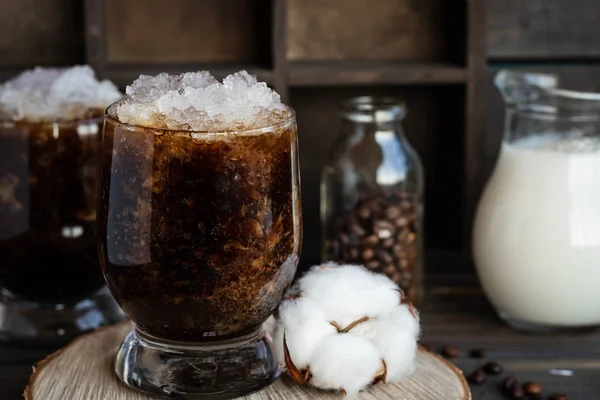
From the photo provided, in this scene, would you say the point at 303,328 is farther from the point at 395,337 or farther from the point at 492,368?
the point at 492,368

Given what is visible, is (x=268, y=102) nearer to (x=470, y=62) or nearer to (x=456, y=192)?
(x=470, y=62)

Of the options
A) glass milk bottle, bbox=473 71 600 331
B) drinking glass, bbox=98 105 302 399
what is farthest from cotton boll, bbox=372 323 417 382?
glass milk bottle, bbox=473 71 600 331

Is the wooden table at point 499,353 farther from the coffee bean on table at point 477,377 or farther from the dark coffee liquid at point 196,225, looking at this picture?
the dark coffee liquid at point 196,225

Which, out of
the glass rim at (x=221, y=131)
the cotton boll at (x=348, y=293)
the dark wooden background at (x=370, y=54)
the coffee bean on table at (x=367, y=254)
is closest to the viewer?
the glass rim at (x=221, y=131)

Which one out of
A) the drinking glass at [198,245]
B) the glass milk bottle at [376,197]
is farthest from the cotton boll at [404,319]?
the glass milk bottle at [376,197]

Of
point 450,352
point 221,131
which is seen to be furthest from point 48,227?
point 450,352

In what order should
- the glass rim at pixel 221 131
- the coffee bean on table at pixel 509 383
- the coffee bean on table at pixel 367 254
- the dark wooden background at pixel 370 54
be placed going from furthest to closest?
the dark wooden background at pixel 370 54
the coffee bean on table at pixel 367 254
the coffee bean on table at pixel 509 383
the glass rim at pixel 221 131

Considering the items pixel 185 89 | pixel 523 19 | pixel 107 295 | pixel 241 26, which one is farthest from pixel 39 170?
pixel 523 19
